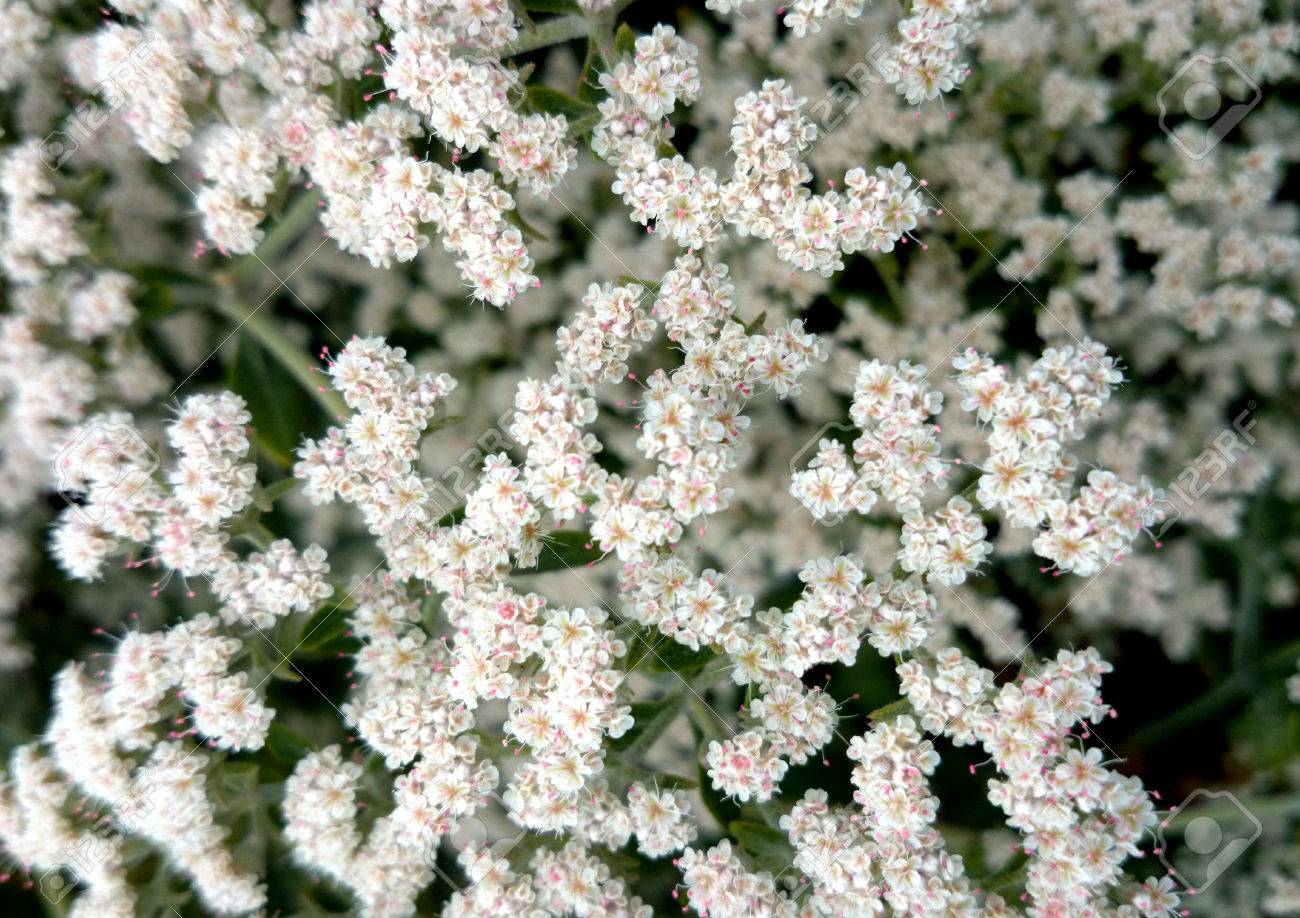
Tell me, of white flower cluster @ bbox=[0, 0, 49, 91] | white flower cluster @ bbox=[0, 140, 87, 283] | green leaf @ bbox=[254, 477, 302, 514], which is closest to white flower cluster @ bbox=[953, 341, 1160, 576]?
green leaf @ bbox=[254, 477, 302, 514]

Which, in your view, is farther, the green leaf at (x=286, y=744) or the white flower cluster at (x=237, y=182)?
the green leaf at (x=286, y=744)

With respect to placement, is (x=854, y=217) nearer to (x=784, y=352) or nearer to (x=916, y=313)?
(x=784, y=352)

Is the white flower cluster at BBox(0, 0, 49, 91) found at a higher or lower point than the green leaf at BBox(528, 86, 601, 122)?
lower

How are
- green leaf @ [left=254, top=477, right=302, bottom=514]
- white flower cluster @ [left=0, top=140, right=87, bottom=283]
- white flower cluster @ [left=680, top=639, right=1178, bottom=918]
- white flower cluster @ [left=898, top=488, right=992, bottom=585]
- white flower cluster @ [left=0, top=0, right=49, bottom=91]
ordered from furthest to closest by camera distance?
1. white flower cluster @ [left=0, top=0, right=49, bottom=91]
2. white flower cluster @ [left=0, top=140, right=87, bottom=283]
3. green leaf @ [left=254, top=477, right=302, bottom=514]
4. white flower cluster @ [left=898, top=488, right=992, bottom=585]
5. white flower cluster @ [left=680, top=639, right=1178, bottom=918]

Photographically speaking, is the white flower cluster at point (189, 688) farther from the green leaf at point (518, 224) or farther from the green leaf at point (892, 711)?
the green leaf at point (892, 711)

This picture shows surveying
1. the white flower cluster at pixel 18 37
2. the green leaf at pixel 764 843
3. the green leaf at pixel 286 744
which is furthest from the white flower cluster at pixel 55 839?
the white flower cluster at pixel 18 37

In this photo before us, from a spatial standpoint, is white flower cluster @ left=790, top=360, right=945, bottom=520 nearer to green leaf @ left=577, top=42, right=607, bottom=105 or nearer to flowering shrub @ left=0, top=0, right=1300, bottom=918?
flowering shrub @ left=0, top=0, right=1300, bottom=918

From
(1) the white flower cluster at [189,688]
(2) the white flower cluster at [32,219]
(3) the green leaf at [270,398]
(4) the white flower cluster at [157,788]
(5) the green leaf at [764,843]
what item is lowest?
(4) the white flower cluster at [157,788]
